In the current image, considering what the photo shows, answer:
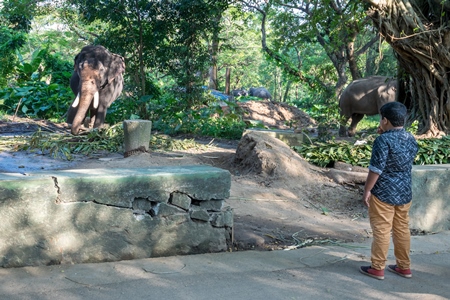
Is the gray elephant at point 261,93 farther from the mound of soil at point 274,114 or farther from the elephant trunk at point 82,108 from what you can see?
the elephant trunk at point 82,108

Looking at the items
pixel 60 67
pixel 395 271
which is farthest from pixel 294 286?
pixel 60 67

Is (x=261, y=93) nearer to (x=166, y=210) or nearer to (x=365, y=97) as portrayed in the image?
(x=365, y=97)

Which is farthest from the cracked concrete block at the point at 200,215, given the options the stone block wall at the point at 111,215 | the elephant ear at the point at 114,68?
the elephant ear at the point at 114,68

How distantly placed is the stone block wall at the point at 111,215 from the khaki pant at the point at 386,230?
4.38ft

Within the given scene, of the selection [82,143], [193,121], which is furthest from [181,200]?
[193,121]

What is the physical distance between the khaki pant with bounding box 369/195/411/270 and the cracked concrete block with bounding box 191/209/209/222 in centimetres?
147

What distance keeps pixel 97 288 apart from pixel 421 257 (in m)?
3.29

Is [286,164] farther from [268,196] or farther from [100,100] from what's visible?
[100,100]

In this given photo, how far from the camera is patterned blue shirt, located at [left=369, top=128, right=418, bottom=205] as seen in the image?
4508 mm

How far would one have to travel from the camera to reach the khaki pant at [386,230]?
450 centimetres

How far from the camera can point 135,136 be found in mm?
9195

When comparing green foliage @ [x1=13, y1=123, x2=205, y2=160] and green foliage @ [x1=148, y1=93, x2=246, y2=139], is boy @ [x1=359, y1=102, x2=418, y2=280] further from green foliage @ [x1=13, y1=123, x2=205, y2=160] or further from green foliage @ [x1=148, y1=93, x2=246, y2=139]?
green foliage @ [x1=148, y1=93, x2=246, y2=139]

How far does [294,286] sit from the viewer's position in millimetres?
4172

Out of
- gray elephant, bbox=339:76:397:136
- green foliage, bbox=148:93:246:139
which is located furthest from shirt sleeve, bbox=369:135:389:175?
gray elephant, bbox=339:76:397:136
